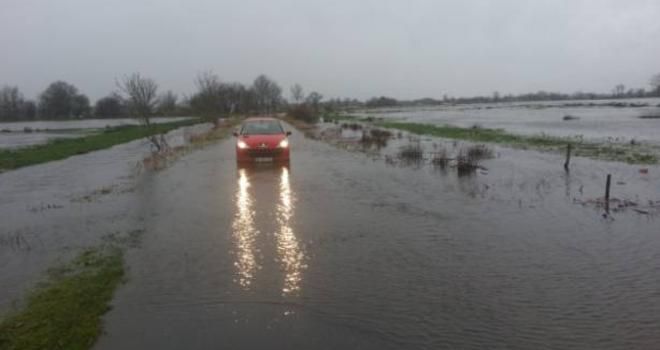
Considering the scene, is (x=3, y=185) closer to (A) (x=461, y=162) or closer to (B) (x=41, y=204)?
(B) (x=41, y=204)

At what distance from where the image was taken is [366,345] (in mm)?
4141

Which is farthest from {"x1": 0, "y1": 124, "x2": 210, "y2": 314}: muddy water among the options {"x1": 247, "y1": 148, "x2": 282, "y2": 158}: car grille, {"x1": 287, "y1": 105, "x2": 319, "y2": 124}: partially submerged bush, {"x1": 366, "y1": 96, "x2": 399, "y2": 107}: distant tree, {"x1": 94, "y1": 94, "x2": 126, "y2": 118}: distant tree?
{"x1": 366, "y1": 96, "x2": 399, "y2": 107}: distant tree

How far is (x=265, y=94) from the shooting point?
98688 mm

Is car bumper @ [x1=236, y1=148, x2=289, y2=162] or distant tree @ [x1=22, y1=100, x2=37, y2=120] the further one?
distant tree @ [x1=22, y1=100, x2=37, y2=120]

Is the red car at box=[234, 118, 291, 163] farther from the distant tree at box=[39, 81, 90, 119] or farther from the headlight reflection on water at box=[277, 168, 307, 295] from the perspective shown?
the distant tree at box=[39, 81, 90, 119]

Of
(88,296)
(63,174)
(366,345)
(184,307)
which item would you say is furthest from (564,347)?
(63,174)

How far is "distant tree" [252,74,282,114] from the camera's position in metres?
96.6

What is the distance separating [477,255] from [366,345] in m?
3.07

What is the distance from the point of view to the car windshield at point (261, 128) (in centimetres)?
1703

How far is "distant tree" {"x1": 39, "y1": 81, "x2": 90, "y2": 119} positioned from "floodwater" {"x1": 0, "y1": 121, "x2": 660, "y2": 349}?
135m

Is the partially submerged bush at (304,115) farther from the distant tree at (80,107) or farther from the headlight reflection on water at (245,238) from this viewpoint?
the distant tree at (80,107)

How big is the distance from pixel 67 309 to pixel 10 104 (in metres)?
156

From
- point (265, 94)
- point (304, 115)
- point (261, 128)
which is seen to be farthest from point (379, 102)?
point (261, 128)

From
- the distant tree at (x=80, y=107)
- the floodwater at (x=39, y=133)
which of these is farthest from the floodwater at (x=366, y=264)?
the distant tree at (x=80, y=107)
